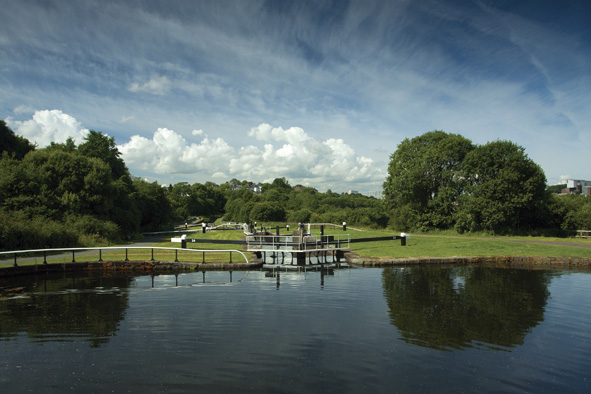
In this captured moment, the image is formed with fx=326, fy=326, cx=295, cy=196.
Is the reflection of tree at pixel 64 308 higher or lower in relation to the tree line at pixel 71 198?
lower

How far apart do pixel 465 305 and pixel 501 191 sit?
21488mm

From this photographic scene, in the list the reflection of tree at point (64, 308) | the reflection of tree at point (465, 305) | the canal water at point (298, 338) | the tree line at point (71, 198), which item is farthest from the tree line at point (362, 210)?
the reflection of tree at point (465, 305)

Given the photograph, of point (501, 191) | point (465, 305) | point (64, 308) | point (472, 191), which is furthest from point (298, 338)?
point (472, 191)

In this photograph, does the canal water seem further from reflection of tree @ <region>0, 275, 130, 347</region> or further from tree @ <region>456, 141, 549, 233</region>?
tree @ <region>456, 141, 549, 233</region>

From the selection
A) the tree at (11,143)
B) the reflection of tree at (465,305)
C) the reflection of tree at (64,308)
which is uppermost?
the tree at (11,143)

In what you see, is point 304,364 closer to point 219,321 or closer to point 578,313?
point 219,321

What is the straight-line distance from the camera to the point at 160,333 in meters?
6.90

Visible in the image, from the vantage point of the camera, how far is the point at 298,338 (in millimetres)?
6586

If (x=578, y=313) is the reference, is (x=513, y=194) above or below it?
above

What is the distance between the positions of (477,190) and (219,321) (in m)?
26.6

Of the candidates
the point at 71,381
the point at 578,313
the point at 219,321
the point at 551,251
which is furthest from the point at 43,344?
the point at 551,251

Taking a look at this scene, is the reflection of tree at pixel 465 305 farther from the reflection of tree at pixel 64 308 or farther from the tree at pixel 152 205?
the tree at pixel 152 205

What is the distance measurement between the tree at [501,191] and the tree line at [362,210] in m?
0.08

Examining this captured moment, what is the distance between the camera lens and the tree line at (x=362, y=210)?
68.1 feet
